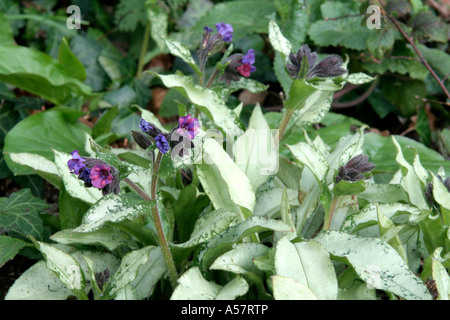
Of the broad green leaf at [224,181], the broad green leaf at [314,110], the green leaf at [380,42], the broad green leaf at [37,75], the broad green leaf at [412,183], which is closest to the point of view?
the broad green leaf at [224,181]

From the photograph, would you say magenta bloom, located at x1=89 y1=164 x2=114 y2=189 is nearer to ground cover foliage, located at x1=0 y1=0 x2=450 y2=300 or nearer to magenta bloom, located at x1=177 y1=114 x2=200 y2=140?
ground cover foliage, located at x1=0 y1=0 x2=450 y2=300

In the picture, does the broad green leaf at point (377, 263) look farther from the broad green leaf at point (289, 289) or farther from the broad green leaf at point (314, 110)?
the broad green leaf at point (314, 110)

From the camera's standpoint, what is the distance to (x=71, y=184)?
1.10 meters

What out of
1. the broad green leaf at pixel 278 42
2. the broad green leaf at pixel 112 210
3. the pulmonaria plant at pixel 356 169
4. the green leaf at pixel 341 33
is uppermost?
the broad green leaf at pixel 278 42

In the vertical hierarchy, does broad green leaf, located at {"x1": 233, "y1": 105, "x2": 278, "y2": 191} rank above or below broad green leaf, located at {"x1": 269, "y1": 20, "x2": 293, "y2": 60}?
below

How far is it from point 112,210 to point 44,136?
2.30 feet

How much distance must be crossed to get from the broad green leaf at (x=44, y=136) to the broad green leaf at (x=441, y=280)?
0.98 m

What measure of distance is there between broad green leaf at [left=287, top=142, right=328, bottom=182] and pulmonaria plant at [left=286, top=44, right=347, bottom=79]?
0.55 feet

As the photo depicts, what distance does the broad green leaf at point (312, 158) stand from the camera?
3.44 feet

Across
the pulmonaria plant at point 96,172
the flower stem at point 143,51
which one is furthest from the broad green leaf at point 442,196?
the flower stem at point 143,51

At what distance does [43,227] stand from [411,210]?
874mm

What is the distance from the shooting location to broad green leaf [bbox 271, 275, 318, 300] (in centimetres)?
82

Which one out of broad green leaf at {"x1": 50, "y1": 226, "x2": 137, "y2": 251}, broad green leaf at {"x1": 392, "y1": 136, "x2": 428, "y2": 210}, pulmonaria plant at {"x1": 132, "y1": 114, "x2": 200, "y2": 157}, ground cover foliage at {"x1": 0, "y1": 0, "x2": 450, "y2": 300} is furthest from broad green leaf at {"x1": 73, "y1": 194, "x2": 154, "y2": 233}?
broad green leaf at {"x1": 392, "y1": 136, "x2": 428, "y2": 210}
